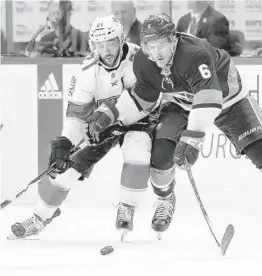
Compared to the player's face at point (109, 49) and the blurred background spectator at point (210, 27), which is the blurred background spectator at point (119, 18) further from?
the player's face at point (109, 49)

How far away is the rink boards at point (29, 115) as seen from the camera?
4.43 m

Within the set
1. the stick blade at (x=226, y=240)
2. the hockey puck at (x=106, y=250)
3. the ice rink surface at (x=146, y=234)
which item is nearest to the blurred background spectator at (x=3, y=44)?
the ice rink surface at (x=146, y=234)

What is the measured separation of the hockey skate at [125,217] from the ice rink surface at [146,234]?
8cm

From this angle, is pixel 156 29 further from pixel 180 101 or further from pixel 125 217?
pixel 125 217

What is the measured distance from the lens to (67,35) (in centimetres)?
444

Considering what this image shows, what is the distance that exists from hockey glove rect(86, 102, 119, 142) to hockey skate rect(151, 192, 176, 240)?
40 centimetres

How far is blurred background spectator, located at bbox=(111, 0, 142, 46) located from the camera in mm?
4320

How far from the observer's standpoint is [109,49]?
10.5 ft

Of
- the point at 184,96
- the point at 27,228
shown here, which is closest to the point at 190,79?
the point at 184,96

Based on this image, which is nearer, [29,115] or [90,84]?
[90,84]

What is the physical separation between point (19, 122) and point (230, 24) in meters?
1.33

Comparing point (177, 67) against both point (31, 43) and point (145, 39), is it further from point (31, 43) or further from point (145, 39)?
point (31, 43)

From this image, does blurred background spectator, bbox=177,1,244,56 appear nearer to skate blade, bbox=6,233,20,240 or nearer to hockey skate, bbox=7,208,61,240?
hockey skate, bbox=7,208,61,240

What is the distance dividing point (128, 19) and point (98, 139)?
124 centimetres
